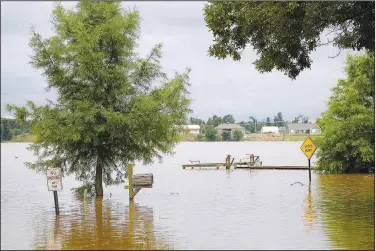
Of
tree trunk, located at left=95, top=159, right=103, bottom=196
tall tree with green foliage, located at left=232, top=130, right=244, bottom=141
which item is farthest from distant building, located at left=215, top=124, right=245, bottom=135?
tree trunk, located at left=95, top=159, right=103, bottom=196

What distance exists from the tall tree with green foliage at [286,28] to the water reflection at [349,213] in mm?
4371

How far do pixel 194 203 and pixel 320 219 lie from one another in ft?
20.9

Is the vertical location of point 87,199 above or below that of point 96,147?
below

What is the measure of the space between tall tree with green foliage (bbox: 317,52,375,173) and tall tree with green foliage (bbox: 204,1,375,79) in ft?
72.7

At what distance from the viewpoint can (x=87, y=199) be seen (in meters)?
25.2

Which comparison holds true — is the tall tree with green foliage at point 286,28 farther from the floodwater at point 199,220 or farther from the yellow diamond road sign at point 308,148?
the yellow diamond road sign at point 308,148

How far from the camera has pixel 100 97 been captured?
81.4 ft

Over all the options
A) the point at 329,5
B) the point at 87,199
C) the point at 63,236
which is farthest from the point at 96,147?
the point at 329,5

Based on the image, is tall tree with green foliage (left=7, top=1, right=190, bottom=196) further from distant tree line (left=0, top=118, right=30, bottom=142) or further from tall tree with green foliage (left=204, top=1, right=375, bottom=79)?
tall tree with green foliage (left=204, top=1, right=375, bottom=79)

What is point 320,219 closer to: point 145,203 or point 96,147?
point 145,203

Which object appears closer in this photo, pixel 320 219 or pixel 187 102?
pixel 320 219

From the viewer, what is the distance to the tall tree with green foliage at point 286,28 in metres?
15.2

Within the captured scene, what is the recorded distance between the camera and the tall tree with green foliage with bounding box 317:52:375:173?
39481 mm

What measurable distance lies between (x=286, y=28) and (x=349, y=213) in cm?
658
